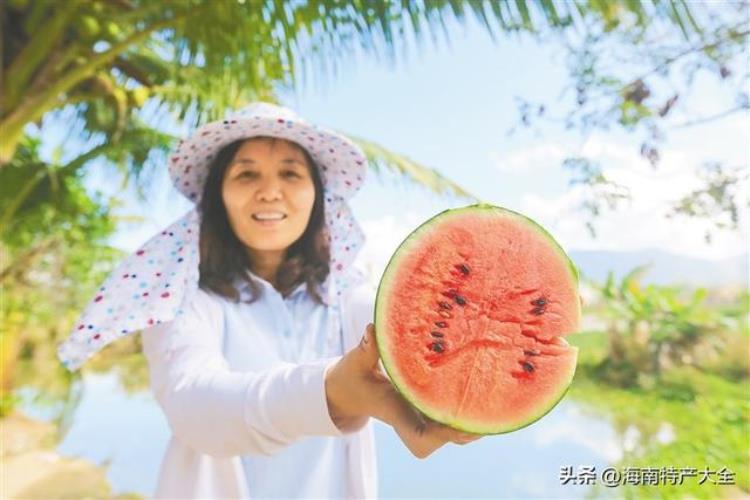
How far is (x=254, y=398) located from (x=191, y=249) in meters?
0.40

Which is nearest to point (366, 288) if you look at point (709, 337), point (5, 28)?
point (5, 28)

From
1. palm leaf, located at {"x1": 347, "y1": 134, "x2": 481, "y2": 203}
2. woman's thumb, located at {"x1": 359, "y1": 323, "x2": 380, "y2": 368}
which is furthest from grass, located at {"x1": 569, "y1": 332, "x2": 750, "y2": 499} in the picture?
woman's thumb, located at {"x1": 359, "y1": 323, "x2": 380, "y2": 368}

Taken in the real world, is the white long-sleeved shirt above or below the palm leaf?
below

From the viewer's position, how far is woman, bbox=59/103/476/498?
3.04 feet

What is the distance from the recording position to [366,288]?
3.89 ft

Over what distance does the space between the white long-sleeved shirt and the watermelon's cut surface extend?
0.39ft

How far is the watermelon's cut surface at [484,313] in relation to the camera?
0.70 m

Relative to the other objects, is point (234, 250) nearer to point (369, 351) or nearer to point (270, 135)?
point (270, 135)

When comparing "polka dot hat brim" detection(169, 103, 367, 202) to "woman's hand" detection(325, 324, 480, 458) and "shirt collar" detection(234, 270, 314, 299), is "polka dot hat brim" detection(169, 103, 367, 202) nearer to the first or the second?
"shirt collar" detection(234, 270, 314, 299)

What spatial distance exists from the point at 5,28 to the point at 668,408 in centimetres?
708

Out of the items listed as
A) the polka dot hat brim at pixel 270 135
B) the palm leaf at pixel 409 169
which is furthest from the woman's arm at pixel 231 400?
the palm leaf at pixel 409 169

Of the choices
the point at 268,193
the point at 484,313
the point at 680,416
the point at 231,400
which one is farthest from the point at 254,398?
the point at 680,416

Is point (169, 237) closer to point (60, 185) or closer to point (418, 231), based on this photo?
point (418, 231)

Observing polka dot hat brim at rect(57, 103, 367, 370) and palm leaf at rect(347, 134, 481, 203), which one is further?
palm leaf at rect(347, 134, 481, 203)
